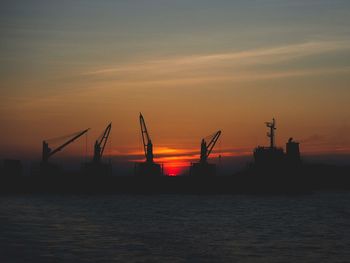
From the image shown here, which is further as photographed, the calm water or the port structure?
the port structure

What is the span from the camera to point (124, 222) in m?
81.0

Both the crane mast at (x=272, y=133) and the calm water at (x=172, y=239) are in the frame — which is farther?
the crane mast at (x=272, y=133)

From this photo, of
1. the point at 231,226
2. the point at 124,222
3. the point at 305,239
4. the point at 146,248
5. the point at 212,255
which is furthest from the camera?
the point at 124,222

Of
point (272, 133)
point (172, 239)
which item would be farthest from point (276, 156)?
point (172, 239)

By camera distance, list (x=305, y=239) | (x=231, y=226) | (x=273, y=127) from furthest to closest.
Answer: (x=273, y=127), (x=231, y=226), (x=305, y=239)

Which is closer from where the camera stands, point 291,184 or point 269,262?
point 269,262

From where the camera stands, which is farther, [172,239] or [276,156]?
[276,156]

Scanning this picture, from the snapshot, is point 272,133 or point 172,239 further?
point 272,133

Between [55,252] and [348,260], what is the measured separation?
25381mm

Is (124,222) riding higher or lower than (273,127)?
lower

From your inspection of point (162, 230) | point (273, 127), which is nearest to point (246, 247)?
point (162, 230)

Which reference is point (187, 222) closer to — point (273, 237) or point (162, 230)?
point (162, 230)

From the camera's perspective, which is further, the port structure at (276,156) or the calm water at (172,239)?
the port structure at (276,156)

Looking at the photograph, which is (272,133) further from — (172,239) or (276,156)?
(172,239)
